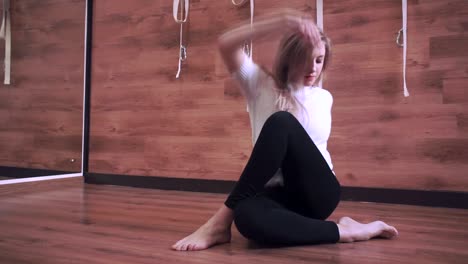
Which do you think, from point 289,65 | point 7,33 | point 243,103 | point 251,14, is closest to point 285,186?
point 289,65

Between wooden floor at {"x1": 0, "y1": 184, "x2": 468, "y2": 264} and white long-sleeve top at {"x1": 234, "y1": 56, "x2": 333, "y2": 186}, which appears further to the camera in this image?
white long-sleeve top at {"x1": 234, "y1": 56, "x2": 333, "y2": 186}

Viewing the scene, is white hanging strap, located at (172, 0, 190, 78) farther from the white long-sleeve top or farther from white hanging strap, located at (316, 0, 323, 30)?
the white long-sleeve top

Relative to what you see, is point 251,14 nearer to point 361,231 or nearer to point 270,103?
point 270,103

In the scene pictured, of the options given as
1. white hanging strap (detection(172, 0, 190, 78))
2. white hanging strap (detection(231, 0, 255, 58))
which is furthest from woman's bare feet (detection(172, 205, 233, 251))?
white hanging strap (detection(172, 0, 190, 78))

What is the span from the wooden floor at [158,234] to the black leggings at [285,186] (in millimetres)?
47

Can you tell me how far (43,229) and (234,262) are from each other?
70 cm

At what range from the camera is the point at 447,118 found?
77.5 inches

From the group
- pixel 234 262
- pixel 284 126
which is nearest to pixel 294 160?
pixel 284 126

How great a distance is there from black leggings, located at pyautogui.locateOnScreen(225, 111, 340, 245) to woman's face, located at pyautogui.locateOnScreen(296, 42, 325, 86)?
6.6 inches

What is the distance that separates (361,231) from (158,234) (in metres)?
0.59

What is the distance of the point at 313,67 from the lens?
1.26 metres

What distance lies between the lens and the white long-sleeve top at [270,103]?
4.06ft

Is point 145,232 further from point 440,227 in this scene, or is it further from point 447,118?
point 447,118

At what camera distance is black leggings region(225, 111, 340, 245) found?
113 centimetres
